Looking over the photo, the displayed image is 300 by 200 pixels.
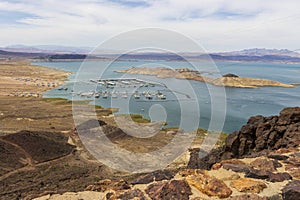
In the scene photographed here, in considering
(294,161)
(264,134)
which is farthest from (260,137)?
(294,161)

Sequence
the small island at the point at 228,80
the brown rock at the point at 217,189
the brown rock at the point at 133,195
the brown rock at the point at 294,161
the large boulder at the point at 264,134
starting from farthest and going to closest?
the small island at the point at 228,80 < the large boulder at the point at 264,134 < the brown rock at the point at 294,161 < the brown rock at the point at 133,195 < the brown rock at the point at 217,189

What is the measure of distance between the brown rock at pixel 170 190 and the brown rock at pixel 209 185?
0.19 metres

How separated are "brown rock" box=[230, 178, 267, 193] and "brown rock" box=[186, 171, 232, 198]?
22 cm

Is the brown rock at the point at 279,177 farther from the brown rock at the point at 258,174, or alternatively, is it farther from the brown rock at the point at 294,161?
the brown rock at the point at 294,161

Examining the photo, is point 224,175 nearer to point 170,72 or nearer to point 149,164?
point 149,164

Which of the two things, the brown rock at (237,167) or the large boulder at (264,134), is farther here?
the large boulder at (264,134)

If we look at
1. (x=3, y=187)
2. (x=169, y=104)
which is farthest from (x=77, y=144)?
(x=169, y=104)

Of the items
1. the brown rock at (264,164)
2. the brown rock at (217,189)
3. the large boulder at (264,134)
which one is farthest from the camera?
the large boulder at (264,134)

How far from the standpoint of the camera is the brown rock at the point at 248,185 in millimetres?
5297

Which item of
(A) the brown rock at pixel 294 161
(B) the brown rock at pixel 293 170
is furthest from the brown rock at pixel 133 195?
(A) the brown rock at pixel 294 161

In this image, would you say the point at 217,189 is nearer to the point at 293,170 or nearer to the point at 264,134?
the point at 293,170

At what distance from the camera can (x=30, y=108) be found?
1542 inches

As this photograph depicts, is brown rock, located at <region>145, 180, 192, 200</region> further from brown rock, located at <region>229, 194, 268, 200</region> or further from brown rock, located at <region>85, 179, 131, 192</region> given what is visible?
brown rock, located at <region>229, 194, 268, 200</region>

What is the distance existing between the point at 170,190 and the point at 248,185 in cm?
146
